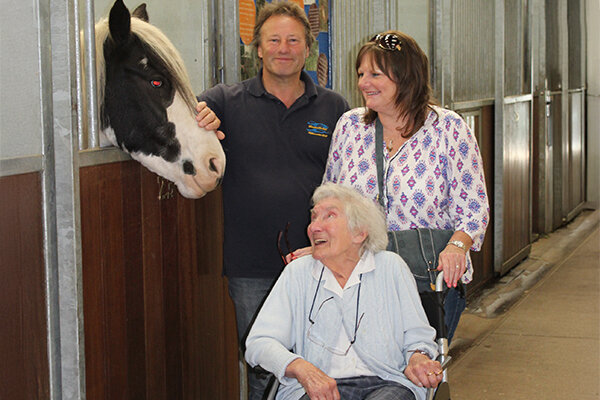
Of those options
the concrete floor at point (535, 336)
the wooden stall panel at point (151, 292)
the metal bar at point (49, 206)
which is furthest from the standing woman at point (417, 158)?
the concrete floor at point (535, 336)

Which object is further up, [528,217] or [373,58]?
[373,58]

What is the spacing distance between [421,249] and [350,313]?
334 millimetres

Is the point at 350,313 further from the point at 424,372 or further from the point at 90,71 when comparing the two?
the point at 90,71

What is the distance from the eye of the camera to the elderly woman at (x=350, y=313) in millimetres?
2363

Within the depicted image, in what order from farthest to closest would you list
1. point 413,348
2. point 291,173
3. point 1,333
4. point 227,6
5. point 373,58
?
1. point 227,6
2. point 291,173
3. point 373,58
4. point 413,348
5. point 1,333

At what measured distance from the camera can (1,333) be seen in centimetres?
203

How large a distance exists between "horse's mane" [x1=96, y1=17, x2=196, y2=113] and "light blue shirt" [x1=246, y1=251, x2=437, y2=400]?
2.13ft

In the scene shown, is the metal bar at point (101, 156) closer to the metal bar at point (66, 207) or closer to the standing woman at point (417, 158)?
the metal bar at point (66, 207)

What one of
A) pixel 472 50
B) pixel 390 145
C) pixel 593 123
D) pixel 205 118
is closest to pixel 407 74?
pixel 390 145

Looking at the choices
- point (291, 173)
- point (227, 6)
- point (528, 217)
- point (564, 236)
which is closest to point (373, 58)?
point (291, 173)

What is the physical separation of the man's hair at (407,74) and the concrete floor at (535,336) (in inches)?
69.9

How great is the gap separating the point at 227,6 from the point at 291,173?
0.76 metres

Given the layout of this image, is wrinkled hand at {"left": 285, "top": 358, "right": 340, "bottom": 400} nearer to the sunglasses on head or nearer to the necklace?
the necklace

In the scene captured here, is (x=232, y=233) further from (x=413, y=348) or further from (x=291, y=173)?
(x=413, y=348)
